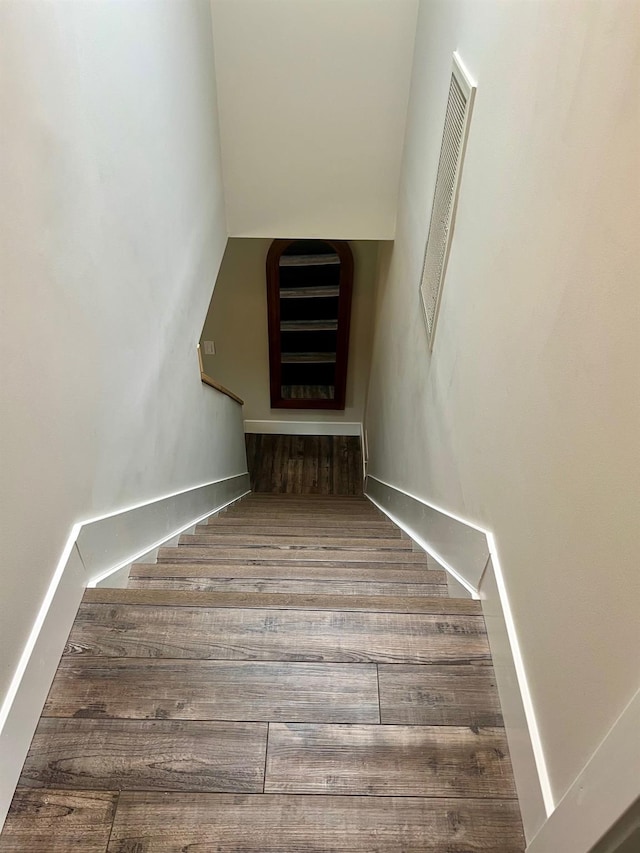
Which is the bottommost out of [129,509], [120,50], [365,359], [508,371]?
[365,359]

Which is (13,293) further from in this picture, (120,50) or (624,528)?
(624,528)

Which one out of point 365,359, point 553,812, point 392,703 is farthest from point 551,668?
point 365,359

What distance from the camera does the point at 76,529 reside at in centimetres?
145

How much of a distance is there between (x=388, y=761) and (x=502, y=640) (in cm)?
38

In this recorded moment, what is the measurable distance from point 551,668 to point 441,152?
1.90 meters

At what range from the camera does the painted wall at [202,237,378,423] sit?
4969mm

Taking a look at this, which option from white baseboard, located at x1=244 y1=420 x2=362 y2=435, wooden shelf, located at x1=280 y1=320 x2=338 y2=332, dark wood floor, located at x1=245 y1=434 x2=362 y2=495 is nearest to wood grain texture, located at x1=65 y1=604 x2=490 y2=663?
dark wood floor, located at x1=245 y1=434 x2=362 y2=495

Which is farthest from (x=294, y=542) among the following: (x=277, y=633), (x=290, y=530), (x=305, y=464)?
(x=305, y=464)

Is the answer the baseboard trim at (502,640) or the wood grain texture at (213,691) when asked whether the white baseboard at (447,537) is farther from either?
the wood grain texture at (213,691)

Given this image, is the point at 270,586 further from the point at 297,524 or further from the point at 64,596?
the point at 297,524

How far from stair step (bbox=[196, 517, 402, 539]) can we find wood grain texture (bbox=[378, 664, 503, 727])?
1.49 meters

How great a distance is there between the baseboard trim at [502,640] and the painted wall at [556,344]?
1.5 inches

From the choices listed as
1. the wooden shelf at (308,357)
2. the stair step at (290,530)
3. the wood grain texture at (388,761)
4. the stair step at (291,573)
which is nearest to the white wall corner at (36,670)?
the stair step at (291,573)

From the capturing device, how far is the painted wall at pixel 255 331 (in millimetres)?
4969
